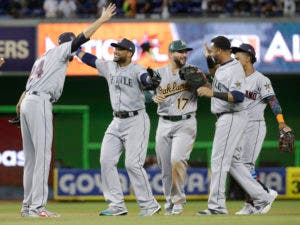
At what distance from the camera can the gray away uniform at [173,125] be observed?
9219 millimetres

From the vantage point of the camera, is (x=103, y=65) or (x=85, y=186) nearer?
(x=103, y=65)

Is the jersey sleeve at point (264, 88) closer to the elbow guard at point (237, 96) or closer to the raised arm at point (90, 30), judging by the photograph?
the elbow guard at point (237, 96)

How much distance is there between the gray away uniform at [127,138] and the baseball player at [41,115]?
715mm

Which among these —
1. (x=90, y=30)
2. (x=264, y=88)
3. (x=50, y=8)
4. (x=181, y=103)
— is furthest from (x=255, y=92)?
(x=50, y=8)

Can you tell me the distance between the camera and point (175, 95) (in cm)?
928

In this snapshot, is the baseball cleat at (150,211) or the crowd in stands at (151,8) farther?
the crowd in stands at (151,8)

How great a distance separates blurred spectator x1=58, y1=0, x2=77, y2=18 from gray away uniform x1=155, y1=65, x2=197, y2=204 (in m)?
7.67

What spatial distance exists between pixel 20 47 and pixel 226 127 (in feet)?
24.0

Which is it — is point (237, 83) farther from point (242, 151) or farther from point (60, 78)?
point (60, 78)

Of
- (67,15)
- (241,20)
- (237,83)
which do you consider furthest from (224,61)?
(67,15)

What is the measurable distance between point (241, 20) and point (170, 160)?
6.68 meters

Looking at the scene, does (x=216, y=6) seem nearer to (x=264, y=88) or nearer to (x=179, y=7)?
(x=179, y=7)

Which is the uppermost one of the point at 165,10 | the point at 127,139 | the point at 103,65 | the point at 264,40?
the point at 165,10

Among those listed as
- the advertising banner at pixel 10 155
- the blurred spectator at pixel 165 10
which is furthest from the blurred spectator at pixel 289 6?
the advertising banner at pixel 10 155
